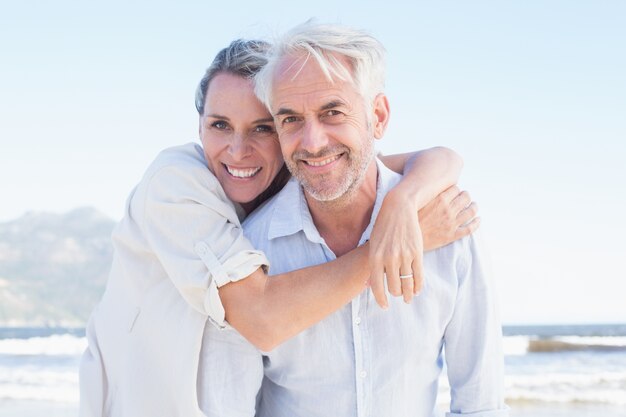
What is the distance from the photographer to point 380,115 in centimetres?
279

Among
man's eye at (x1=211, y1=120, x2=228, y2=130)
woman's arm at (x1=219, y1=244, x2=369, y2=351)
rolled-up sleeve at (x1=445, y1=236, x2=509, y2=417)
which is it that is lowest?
rolled-up sleeve at (x1=445, y1=236, x2=509, y2=417)

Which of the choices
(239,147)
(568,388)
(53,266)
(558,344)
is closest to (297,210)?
(239,147)

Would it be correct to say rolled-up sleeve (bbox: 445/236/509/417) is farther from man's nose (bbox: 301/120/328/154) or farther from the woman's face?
the woman's face

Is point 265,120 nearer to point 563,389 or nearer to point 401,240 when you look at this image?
point 401,240

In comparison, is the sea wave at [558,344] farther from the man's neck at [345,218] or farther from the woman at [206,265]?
the woman at [206,265]

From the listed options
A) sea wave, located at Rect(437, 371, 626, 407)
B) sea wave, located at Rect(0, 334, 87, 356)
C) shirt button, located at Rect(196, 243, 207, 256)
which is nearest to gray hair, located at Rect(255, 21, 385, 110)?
shirt button, located at Rect(196, 243, 207, 256)

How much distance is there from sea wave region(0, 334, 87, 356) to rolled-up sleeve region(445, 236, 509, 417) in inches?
590

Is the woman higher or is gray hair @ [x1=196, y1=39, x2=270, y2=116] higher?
gray hair @ [x1=196, y1=39, x2=270, y2=116]

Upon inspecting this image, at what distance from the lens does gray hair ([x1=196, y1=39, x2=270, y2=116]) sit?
2814mm

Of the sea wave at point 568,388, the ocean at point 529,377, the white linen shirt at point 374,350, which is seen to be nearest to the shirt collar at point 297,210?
the white linen shirt at point 374,350

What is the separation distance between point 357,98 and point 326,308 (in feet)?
2.25

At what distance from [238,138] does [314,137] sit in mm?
384

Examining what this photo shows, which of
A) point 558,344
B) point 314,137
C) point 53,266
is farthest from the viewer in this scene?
point 53,266

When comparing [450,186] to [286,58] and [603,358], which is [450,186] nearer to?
[286,58]
